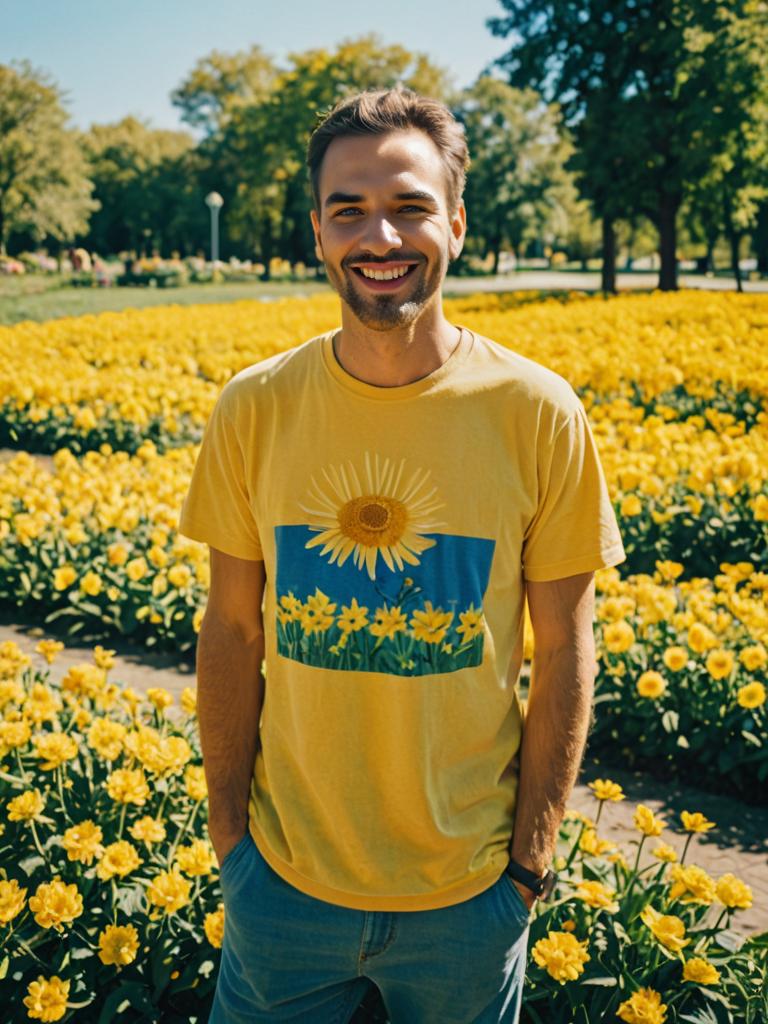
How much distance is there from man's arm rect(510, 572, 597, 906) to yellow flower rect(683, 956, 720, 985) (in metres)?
0.86

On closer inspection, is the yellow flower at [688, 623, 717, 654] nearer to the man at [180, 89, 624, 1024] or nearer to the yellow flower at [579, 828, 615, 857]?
the yellow flower at [579, 828, 615, 857]

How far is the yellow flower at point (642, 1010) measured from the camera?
7.00 feet

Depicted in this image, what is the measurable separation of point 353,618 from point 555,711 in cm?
Result: 44

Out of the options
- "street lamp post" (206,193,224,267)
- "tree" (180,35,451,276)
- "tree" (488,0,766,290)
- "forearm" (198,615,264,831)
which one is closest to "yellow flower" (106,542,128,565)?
"forearm" (198,615,264,831)

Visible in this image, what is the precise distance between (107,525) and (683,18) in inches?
1007

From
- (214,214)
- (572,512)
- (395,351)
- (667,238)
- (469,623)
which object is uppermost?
(214,214)

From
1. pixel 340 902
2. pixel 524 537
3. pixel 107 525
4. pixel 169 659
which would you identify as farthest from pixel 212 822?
pixel 107 525

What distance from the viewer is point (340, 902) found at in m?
1.59

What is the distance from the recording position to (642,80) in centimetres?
2783

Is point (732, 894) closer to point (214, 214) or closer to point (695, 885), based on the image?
point (695, 885)

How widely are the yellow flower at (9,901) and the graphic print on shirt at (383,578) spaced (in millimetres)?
1234

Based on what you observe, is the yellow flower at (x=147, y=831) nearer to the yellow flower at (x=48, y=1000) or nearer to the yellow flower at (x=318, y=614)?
the yellow flower at (x=48, y=1000)

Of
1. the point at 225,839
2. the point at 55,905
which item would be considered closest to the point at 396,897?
the point at 225,839

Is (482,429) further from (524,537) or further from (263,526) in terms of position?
(263,526)
